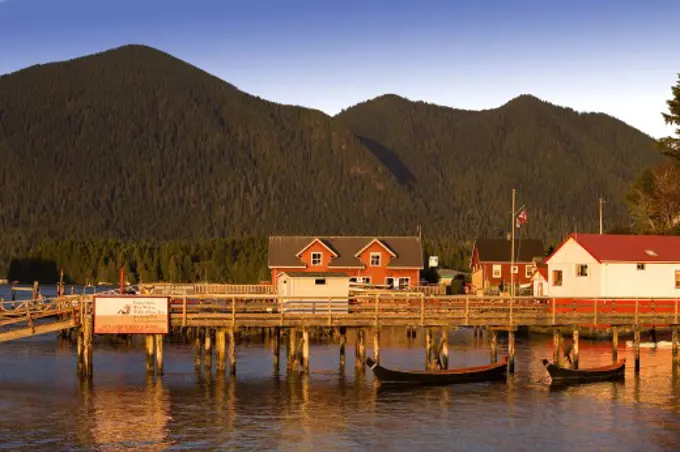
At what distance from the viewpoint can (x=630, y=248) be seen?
3019 inches

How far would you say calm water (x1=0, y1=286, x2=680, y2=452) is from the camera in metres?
47.6

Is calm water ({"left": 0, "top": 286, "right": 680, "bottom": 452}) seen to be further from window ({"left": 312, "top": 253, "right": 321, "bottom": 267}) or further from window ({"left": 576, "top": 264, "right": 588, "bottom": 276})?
window ({"left": 312, "top": 253, "right": 321, "bottom": 267})

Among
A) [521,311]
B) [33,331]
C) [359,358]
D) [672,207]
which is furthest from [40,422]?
[672,207]

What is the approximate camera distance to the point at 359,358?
2645 inches

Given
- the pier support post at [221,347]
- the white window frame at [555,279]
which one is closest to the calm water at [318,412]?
the pier support post at [221,347]

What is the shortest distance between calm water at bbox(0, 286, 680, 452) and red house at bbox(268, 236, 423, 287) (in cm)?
5246

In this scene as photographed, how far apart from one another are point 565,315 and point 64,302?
29.5m

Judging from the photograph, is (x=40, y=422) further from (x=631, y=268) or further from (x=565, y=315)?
(x=631, y=268)

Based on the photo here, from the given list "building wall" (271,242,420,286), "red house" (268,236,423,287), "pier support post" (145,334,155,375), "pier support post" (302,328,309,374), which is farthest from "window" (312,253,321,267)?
"pier support post" (302,328,309,374)

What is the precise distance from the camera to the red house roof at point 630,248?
247 feet

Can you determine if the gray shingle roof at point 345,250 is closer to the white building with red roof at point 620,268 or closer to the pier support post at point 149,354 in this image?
the white building with red roof at point 620,268

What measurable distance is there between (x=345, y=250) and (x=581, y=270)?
55.1 meters

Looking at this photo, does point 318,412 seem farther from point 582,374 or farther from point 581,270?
point 581,270

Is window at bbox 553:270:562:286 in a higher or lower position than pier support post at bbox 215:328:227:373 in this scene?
higher
